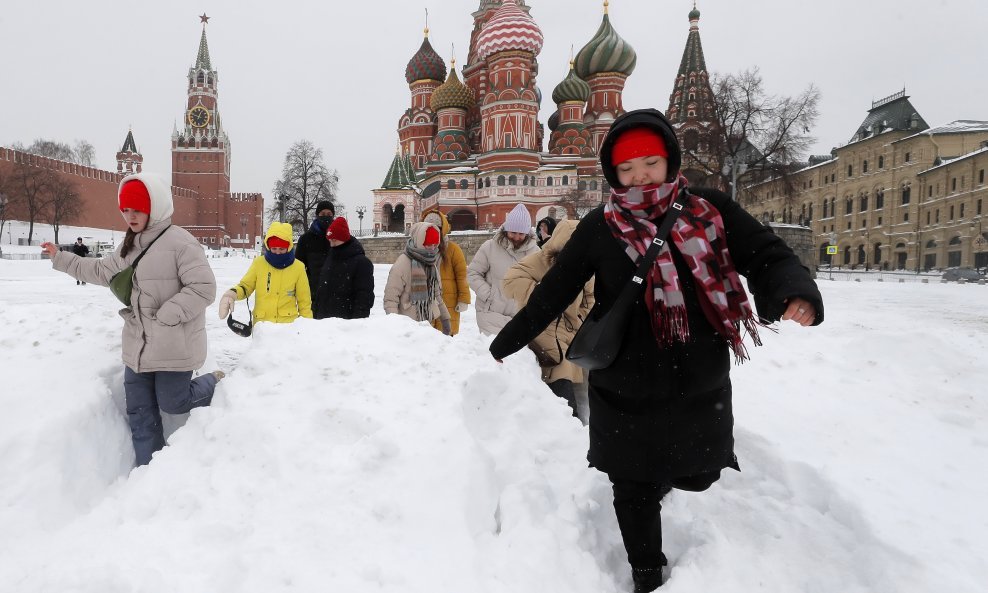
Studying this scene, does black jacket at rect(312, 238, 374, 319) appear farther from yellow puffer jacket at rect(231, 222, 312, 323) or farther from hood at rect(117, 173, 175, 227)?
hood at rect(117, 173, 175, 227)

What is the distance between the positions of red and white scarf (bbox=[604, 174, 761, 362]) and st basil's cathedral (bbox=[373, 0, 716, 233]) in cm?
3668

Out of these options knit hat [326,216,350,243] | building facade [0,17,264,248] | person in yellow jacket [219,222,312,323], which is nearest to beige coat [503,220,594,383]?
person in yellow jacket [219,222,312,323]

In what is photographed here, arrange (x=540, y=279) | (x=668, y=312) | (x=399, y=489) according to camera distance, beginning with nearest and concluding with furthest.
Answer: (x=668, y=312) → (x=399, y=489) → (x=540, y=279)

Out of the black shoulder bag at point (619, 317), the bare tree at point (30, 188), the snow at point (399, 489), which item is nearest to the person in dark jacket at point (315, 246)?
the snow at point (399, 489)

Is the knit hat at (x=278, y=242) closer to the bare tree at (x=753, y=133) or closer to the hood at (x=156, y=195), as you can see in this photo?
the hood at (x=156, y=195)

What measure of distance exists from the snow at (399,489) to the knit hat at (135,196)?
1011 millimetres

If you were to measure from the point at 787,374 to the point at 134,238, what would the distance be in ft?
19.4

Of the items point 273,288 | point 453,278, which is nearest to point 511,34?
point 453,278

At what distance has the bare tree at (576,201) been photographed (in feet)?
128

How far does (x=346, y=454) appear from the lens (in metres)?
2.50

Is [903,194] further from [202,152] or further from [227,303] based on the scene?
[202,152]

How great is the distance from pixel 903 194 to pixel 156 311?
60344 mm

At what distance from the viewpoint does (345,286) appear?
521 centimetres

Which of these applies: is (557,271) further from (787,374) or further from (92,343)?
(787,374)
